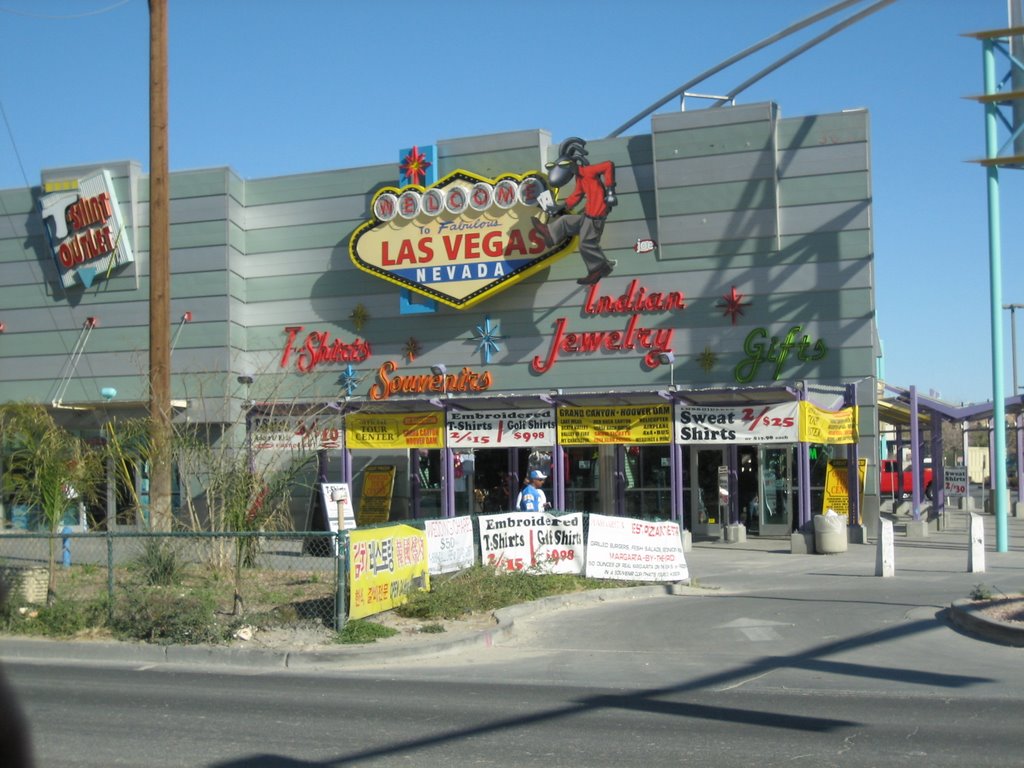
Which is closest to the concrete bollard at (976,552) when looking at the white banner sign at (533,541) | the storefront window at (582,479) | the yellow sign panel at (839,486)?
the yellow sign panel at (839,486)

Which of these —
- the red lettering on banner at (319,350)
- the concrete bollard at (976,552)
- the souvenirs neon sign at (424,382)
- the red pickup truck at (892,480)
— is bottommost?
the concrete bollard at (976,552)

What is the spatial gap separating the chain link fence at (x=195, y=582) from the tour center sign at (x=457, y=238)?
931 centimetres

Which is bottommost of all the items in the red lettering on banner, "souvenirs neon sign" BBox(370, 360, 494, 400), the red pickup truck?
the red pickup truck

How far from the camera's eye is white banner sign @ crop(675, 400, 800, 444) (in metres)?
22.0

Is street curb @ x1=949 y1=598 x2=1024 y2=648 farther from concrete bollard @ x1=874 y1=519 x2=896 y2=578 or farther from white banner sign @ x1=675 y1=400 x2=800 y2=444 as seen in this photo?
white banner sign @ x1=675 y1=400 x2=800 y2=444

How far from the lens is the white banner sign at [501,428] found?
2397cm

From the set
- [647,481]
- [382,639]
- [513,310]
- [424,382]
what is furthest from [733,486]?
[382,639]

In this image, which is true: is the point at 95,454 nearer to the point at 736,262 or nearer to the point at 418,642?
the point at 418,642

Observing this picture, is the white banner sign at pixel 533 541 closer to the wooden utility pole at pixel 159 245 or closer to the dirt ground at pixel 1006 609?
the wooden utility pole at pixel 159 245

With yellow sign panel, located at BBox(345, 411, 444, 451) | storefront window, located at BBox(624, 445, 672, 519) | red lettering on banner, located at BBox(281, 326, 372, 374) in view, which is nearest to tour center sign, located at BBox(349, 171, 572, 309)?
red lettering on banner, located at BBox(281, 326, 372, 374)

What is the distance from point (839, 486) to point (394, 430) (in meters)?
9.83

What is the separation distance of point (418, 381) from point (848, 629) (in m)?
16.1

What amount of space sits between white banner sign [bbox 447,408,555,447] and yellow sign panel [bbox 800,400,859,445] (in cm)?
524

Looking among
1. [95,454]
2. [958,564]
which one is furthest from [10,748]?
[958,564]
